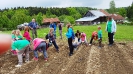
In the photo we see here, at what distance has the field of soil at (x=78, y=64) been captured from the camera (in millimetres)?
8523

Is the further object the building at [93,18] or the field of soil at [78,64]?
the building at [93,18]

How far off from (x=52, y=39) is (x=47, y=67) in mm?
2881

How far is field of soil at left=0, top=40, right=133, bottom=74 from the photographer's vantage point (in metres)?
8.52

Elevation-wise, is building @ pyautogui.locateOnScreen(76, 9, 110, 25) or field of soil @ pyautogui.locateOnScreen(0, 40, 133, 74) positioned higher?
field of soil @ pyautogui.locateOnScreen(0, 40, 133, 74)

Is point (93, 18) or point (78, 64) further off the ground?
point (78, 64)

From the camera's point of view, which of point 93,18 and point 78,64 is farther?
point 93,18

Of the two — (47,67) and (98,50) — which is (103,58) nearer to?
(98,50)

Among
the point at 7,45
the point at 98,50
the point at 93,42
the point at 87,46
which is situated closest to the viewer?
the point at 7,45

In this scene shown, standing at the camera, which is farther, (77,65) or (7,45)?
(77,65)

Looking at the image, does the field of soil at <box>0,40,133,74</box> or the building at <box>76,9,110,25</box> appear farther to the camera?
the building at <box>76,9,110,25</box>

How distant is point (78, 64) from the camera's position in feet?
30.8

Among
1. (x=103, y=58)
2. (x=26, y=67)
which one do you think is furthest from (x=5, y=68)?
(x=103, y=58)

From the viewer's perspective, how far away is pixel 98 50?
1240 centimetres

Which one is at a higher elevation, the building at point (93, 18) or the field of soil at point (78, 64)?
the field of soil at point (78, 64)
